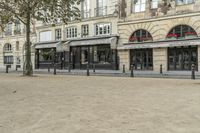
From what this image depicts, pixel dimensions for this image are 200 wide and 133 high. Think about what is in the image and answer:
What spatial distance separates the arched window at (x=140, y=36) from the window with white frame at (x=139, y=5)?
2.04 m

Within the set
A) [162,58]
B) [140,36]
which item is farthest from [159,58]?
[140,36]

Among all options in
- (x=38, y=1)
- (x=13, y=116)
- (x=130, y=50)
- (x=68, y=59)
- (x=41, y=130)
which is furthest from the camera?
(x=68, y=59)

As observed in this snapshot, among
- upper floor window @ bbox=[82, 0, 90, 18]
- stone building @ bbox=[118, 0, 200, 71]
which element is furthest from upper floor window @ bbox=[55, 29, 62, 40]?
stone building @ bbox=[118, 0, 200, 71]

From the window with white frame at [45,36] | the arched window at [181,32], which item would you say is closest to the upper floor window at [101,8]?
the window with white frame at [45,36]

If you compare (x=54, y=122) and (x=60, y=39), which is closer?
(x=54, y=122)

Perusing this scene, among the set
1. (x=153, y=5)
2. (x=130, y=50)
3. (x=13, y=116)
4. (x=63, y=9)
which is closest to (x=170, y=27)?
(x=153, y=5)

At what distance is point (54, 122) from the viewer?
6289 mm

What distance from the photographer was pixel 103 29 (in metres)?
33.2

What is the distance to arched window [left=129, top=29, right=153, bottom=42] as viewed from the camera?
30.0 meters

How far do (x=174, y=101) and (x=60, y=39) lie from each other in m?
29.4

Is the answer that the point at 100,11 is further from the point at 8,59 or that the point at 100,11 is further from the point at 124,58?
the point at 8,59

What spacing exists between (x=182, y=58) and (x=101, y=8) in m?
10.7

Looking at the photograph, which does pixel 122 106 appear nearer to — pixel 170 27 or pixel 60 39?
pixel 170 27

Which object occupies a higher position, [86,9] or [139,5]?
[86,9]
